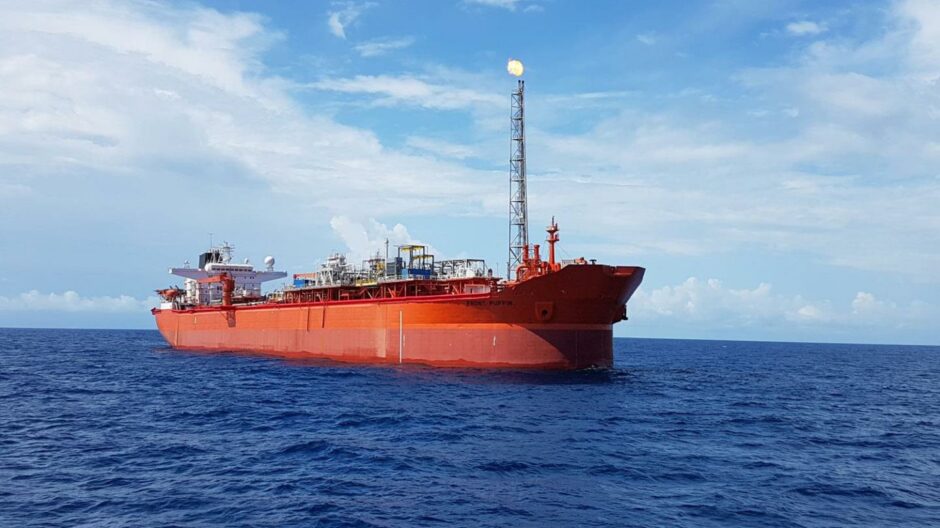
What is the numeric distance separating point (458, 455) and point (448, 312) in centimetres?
2108

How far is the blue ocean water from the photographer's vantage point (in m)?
14.4

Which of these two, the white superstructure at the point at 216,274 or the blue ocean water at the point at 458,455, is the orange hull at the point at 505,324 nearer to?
the blue ocean water at the point at 458,455

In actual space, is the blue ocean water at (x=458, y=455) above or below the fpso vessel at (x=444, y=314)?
below

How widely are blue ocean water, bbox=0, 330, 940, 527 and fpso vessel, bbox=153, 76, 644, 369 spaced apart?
3183 millimetres

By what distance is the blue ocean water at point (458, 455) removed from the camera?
14383 mm

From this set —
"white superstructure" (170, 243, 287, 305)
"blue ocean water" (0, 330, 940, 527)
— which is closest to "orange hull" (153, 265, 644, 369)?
"blue ocean water" (0, 330, 940, 527)

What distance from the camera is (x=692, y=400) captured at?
1270 inches

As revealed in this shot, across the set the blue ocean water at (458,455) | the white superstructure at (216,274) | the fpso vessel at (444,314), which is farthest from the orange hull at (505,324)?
the white superstructure at (216,274)

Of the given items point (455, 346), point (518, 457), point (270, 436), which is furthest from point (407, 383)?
point (518, 457)

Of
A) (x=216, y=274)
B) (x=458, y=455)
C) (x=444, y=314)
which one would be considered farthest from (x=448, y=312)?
(x=216, y=274)

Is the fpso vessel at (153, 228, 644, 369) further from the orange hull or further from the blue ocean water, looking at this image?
Result: the blue ocean water

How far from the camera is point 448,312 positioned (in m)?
40.0

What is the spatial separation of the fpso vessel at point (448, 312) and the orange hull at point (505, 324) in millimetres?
57

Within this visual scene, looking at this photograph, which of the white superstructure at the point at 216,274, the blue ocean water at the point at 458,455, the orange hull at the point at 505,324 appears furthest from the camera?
the white superstructure at the point at 216,274
